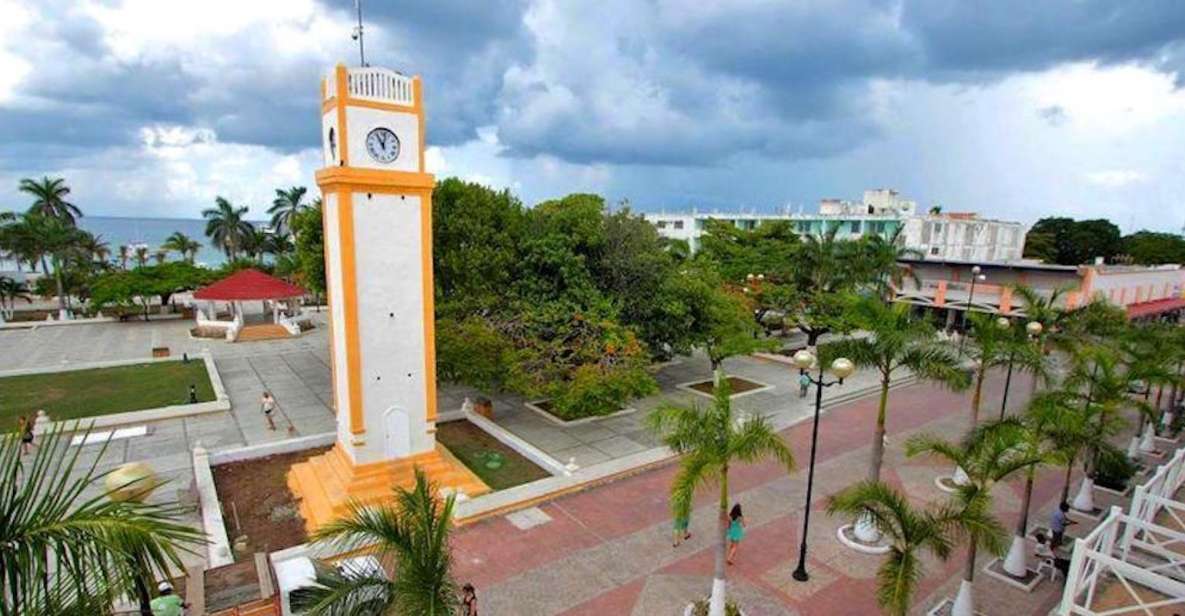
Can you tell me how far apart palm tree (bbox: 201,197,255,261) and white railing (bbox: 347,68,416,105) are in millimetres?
54121

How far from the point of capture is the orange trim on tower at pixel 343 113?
13.7 m

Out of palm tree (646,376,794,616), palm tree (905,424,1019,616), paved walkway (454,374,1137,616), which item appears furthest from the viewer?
paved walkway (454,374,1137,616)

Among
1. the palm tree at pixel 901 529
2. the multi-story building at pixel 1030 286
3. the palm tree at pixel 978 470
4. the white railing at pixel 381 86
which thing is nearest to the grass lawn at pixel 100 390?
the white railing at pixel 381 86

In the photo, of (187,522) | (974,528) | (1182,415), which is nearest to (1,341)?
(187,522)

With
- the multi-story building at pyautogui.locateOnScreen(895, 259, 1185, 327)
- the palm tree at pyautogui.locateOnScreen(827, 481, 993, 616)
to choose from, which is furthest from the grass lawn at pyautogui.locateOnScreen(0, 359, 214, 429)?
the multi-story building at pyautogui.locateOnScreen(895, 259, 1185, 327)

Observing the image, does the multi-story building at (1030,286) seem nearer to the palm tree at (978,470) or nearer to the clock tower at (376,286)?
the palm tree at (978,470)

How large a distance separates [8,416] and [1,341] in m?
19.5

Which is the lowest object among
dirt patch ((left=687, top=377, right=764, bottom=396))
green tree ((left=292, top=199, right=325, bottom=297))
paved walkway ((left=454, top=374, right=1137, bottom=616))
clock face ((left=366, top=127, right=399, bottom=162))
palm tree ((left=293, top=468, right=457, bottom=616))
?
paved walkway ((left=454, top=374, right=1137, bottom=616))

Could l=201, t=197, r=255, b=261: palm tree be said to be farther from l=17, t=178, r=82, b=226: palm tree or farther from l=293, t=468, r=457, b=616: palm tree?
l=293, t=468, r=457, b=616: palm tree

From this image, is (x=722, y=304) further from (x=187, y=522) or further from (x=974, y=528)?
(x=187, y=522)

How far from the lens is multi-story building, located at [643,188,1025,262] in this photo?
71938 mm

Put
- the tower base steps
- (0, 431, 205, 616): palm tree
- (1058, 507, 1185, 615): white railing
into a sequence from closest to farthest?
(0, 431, 205, 616): palm tree < (1058, 507, 1185, 615): white railing < the tower base steps

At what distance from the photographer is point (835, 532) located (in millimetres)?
14367

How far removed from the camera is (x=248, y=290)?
3919cm
